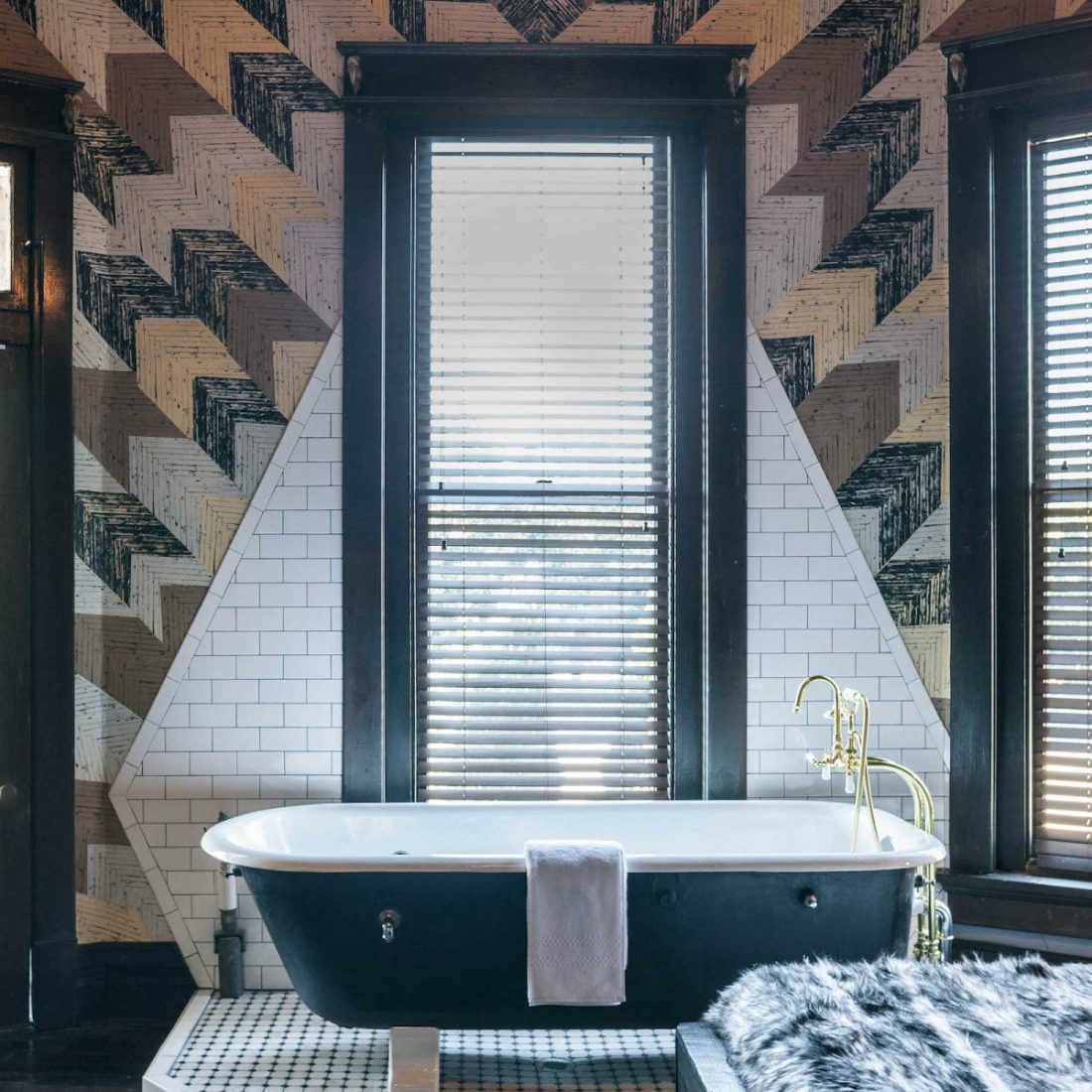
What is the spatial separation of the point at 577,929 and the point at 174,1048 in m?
1.24

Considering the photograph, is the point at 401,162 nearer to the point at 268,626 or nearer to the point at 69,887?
the point at 268,626

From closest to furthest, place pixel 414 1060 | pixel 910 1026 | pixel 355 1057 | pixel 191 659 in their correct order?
1. pixel 910 1026
2. pixel 414 1060
3. pixel 355 1057
4. pixel 191 659

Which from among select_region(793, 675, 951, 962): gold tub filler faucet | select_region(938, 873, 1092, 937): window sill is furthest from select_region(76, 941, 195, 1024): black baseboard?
select_region(938, 873, 1092, 937): window sill

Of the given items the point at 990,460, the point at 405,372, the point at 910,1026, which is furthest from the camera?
the point at 405,372

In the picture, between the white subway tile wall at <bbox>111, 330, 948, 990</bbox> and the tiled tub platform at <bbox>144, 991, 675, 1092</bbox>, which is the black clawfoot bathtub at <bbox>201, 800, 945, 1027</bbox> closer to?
the tiled tub platform at <bbox>144, 991, 675, 1092</bbox>

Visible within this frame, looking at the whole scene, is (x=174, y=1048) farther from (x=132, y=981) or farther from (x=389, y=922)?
(x=389, y=922)

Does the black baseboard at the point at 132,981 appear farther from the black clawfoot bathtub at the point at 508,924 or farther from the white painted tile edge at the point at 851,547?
the white painted tile edge at the point at 851,547

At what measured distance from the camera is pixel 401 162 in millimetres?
3365

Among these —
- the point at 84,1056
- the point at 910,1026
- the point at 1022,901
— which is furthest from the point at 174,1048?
the point at 1022,901

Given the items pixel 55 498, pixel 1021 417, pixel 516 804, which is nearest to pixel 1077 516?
pixel 1021 417

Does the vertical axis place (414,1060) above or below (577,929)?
below

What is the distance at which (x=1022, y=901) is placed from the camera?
120 inches

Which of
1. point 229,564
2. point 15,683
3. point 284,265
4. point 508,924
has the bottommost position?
point 508,924

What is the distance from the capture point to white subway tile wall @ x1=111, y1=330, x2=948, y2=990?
323 centimetres
